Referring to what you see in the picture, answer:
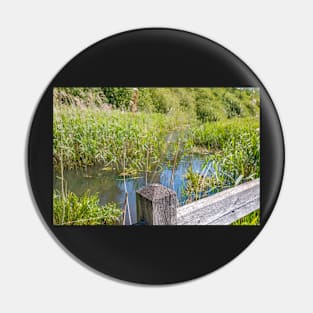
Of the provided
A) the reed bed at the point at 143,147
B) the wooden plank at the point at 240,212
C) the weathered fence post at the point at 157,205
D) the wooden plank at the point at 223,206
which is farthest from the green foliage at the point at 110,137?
the wooden plank at the point at 240,212

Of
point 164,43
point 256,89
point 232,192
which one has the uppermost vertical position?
point 164,43

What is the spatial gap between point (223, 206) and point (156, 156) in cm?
40

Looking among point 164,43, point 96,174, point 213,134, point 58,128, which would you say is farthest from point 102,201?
point 164,43

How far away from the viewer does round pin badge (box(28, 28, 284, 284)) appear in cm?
283

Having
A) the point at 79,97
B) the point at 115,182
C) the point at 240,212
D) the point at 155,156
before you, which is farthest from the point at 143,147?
the point at 240,212

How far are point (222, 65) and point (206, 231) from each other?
0.78m

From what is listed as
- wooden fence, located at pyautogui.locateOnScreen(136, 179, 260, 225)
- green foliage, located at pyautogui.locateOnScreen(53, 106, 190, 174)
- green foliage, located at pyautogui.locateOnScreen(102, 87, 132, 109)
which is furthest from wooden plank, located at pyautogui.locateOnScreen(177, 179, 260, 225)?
green foliage, located at pyautogui.locateOnScreen(102, 87, 132, 109)

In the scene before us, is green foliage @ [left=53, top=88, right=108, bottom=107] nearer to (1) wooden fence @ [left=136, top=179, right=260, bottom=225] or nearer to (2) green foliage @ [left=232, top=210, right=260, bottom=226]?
(1) wooden fence @ [left=136, top=179, right=260, bottom=225]

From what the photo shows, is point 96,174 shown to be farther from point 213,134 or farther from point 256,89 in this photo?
point 256,89

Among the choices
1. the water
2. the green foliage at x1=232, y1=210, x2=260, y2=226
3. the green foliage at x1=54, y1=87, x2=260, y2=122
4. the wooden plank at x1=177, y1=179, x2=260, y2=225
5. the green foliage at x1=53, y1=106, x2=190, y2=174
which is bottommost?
the green foliage at x1=232, y1=210, x2=260, y2=226

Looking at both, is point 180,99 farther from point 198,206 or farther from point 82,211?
point 82,211

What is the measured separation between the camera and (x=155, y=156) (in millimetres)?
2887

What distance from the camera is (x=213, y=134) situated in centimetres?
288

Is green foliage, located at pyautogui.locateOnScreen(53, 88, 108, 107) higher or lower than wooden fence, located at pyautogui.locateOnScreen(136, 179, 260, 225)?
higher
